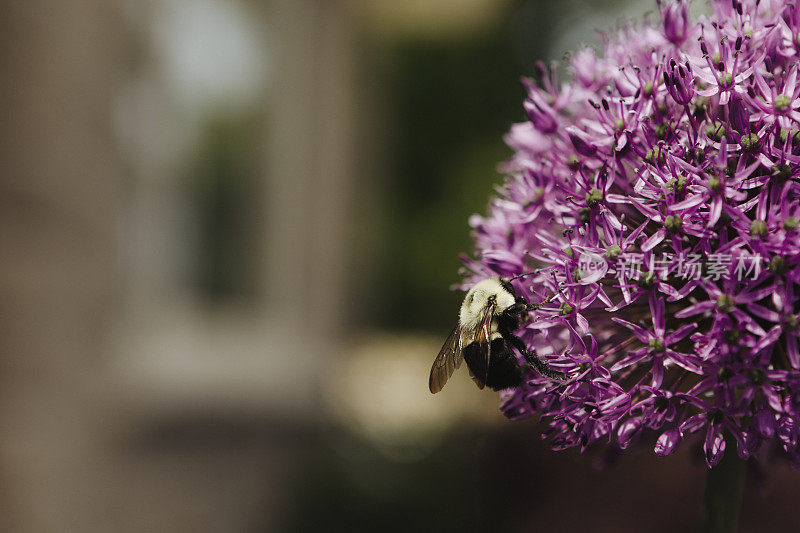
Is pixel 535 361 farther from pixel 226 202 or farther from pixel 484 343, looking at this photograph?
pixel 226 202

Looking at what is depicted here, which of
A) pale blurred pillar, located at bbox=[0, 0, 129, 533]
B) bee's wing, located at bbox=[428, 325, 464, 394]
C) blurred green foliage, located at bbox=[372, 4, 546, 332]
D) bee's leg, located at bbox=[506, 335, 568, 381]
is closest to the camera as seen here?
bee's leg, located at bbox=[506, 335, 568, 381]

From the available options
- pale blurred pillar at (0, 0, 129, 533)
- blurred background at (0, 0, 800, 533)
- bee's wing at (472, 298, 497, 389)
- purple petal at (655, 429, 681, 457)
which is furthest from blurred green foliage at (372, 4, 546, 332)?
purple petal at (655, 429, 681, 457)

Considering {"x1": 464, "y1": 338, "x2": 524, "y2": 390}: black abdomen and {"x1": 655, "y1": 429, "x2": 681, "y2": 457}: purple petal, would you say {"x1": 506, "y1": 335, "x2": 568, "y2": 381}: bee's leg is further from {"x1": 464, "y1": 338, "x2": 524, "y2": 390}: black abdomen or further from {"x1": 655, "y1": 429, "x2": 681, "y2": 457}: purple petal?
{"x1": 655, "y1": 429, "x2": 681, "y2": 457}: purple petal

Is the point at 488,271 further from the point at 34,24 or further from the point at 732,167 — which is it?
the point at 34,24

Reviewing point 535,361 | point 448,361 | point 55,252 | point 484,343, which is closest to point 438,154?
point 55,252

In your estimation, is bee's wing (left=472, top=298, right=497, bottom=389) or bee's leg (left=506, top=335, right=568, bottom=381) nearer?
bee's leg (left=506, top=335, right=568, bottom=381)

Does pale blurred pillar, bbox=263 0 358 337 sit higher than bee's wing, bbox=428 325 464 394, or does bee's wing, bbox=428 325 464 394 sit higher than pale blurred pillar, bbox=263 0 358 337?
pale blurred pillar, bbox=263 0 358 337

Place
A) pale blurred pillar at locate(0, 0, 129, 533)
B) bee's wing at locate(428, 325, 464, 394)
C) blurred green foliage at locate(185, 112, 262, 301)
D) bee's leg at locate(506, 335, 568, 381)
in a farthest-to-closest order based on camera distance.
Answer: blurred green foliage at locate(185, 112, 262, 301), pale blurred pillar at locate(0, 0, 129, 533), bee's wing at locate(428, 325, 464, 394), bee's leg at locate(506, 335, 568, 381)
